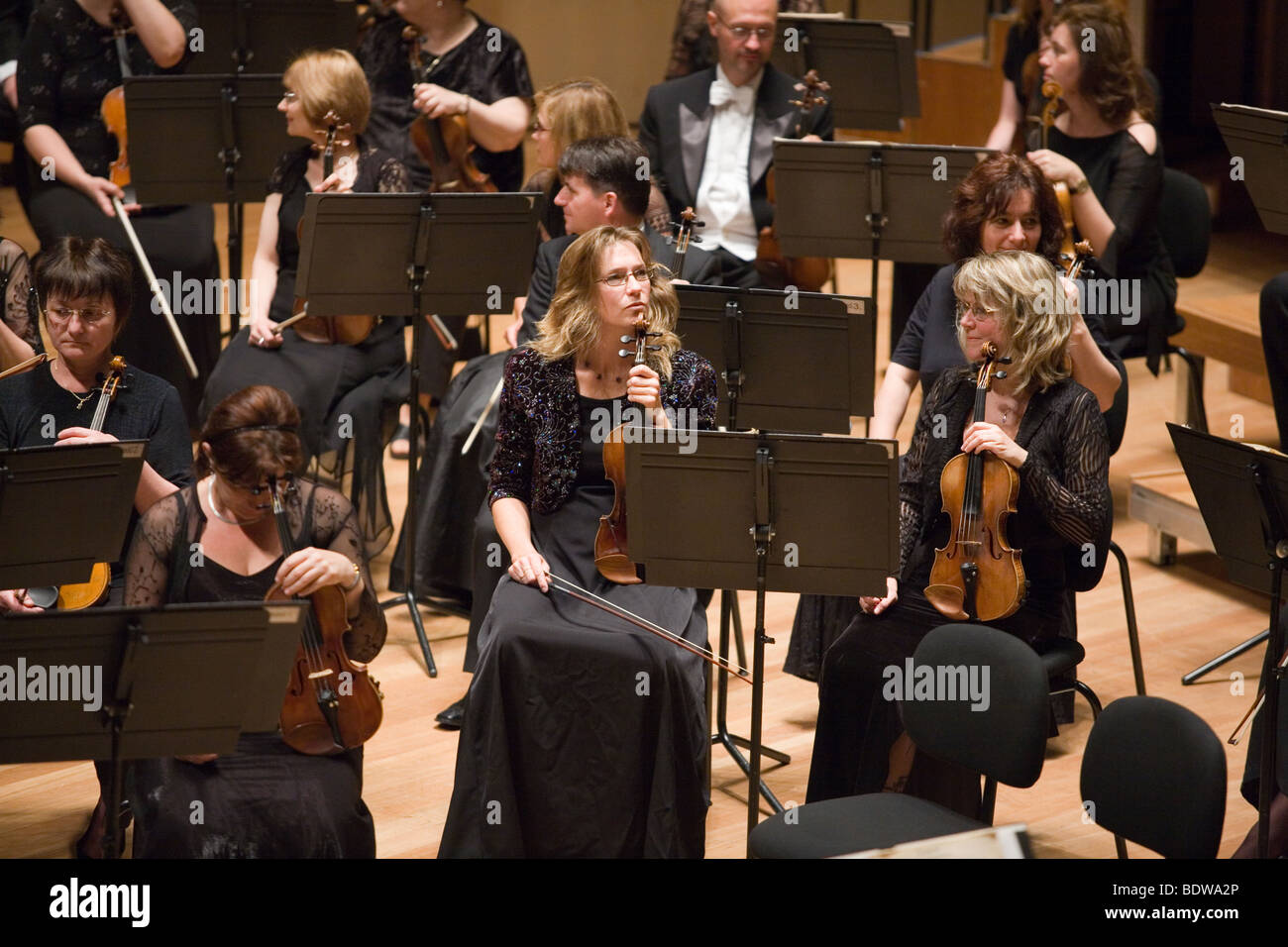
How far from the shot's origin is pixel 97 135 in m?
5.23

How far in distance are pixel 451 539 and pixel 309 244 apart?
0.95 m

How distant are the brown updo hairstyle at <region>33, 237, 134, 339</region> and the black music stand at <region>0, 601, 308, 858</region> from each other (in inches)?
46.5

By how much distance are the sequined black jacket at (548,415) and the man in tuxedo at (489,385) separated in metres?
0.44

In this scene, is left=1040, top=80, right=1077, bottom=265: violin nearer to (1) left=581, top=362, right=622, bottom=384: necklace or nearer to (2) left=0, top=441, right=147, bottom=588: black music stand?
(1) left=581, top=362, right=622, bottom=384: necklace

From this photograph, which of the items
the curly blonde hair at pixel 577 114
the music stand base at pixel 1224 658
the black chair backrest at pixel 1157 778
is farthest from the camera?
the curly blonde hair at pixel 577 114

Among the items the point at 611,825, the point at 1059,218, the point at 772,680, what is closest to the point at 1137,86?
the point at 1059,218

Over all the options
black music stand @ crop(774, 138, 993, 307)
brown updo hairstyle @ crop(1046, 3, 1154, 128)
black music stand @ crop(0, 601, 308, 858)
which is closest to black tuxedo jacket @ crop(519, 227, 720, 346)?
black music stand @ crop(774, 138, 993, 307)

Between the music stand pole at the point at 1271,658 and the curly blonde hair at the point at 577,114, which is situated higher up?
the curly blonde hair at the point at 577,114

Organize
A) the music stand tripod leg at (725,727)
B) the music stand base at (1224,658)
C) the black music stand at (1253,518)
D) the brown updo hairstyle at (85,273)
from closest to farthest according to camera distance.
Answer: the black music stand at (1253,518), the brown updo hairstyle at (85,273), the music stand tripod leg at (725,727), the music stand base at (1224,658)

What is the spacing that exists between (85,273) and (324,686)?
1.14 metres

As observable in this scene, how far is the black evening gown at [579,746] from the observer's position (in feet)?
10.3

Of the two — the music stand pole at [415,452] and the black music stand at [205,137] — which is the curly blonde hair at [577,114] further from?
the black music stand at [205,137]

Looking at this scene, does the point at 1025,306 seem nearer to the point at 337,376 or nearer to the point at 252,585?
the point at 252,585

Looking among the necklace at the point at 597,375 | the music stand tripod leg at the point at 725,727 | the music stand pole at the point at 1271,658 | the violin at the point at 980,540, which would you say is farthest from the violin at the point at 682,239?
the music stand pole at the point at 1271,658
